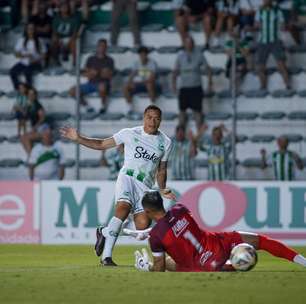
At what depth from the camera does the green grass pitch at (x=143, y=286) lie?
10531mm

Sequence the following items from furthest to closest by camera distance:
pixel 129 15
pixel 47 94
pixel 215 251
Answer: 1. pixel 129 15
2. pixel 47 94
3. pixel 215 251

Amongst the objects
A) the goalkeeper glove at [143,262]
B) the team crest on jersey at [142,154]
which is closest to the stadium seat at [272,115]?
the team crest on jersey at [142,154]

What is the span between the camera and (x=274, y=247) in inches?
524

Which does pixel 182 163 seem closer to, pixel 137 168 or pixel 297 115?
pixel 297 115

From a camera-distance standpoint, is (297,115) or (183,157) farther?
(297,115)

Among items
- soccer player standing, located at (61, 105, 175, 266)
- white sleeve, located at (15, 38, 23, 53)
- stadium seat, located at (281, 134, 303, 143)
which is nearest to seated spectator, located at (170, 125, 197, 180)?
stadium seat, located at (281, 134, 303, 143)

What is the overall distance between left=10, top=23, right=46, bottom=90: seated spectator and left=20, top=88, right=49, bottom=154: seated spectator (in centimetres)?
106

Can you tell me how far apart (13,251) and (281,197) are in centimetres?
488

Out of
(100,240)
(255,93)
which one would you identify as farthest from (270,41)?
(100,240)

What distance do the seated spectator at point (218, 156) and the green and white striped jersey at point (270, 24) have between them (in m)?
2.85

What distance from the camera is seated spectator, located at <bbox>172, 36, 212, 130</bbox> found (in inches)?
926

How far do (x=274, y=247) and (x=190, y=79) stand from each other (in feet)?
35.3

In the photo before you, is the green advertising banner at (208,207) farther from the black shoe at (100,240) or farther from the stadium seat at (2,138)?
the black shoe at (100,240)

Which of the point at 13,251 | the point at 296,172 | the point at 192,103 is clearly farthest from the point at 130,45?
the point at 13,251
